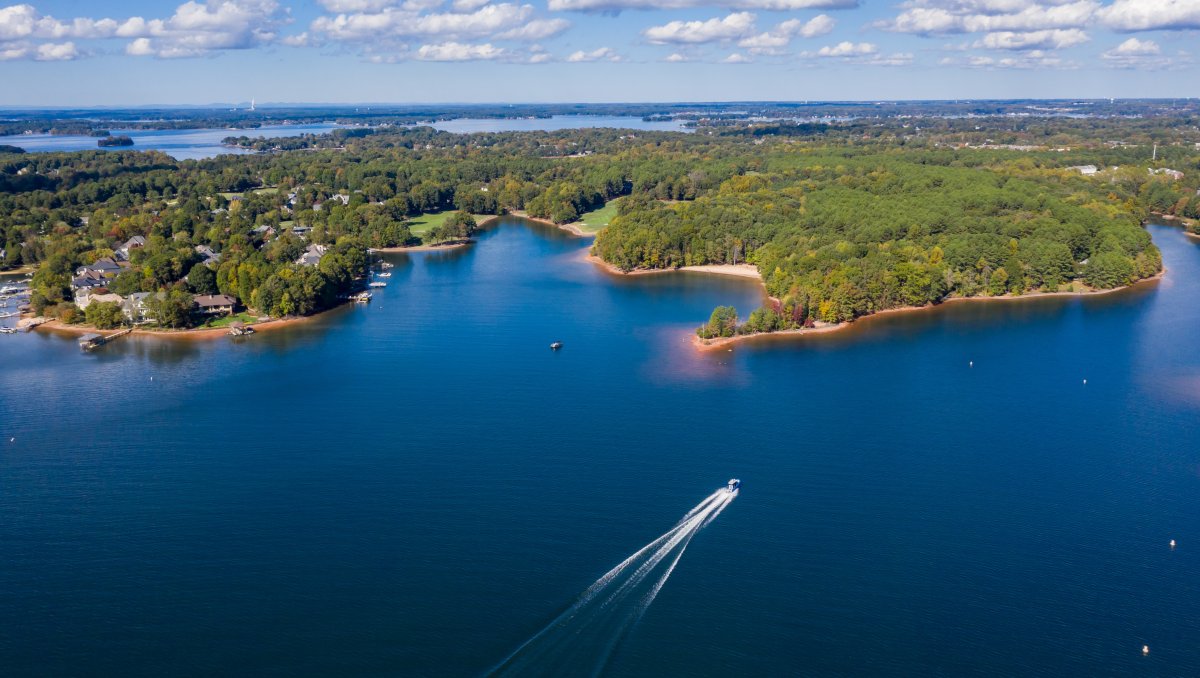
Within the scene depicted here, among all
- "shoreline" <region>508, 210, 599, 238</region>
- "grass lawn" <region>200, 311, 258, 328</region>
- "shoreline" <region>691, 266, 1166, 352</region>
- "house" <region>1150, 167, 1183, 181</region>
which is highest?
"house" <region>1150, 167, 1183, 181</region>

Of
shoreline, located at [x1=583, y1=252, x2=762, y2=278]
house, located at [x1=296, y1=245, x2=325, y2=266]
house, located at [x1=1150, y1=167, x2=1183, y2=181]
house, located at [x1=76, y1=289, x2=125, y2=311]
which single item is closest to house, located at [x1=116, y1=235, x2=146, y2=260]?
house, located at [x1=76, y1=289, x2=125, y2=311]

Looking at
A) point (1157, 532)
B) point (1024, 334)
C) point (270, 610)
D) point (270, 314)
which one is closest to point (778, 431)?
point (1157, 532)

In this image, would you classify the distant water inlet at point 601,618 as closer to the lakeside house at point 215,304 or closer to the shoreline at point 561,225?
the lakeside house at point 215,304

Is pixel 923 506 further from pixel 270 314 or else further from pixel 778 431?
pixel 270 314

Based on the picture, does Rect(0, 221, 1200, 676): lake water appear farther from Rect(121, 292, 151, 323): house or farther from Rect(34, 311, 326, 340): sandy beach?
Rect(121, 292, 151, 323): house

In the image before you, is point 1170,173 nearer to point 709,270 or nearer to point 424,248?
point 709,270
